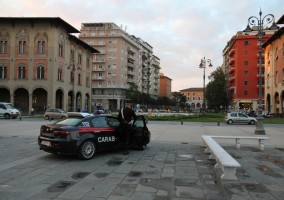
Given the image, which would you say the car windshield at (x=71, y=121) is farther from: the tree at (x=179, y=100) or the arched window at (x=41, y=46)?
the tree at (x=179, y=100)

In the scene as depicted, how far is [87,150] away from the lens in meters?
10.1

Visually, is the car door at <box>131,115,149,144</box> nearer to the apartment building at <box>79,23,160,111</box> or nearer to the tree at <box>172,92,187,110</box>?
the apartment building at <box>79,23,160,111</box>

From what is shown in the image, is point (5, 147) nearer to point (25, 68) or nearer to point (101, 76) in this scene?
point (25, 68)

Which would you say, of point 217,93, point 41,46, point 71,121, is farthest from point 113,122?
point 217,93

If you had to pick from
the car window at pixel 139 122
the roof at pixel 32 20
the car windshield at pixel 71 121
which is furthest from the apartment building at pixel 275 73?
the car windshield at pixel 71 121

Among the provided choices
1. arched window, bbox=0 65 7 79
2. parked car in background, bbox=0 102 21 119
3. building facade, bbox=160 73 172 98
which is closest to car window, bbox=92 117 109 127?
parked car in background, bbox=0 102 21 119

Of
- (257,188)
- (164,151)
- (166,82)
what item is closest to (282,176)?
(257,188)

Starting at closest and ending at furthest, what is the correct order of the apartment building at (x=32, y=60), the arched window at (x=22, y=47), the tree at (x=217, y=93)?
the apartment building at (x=32, y=60)
the arched window at (x=22, y=47)
the tree at (x=217, y=93)

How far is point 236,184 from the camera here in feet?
23.4

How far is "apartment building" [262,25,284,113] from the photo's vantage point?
55250mm

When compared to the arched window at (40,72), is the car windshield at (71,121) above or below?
below

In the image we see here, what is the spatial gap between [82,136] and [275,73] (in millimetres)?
55758

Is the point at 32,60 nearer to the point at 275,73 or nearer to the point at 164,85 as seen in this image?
the point at 275,73

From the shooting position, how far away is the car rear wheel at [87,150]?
9.88m
